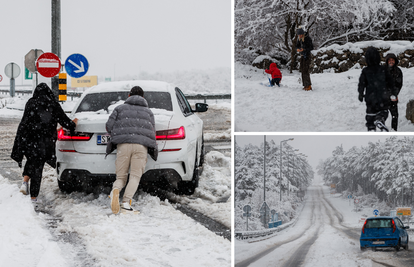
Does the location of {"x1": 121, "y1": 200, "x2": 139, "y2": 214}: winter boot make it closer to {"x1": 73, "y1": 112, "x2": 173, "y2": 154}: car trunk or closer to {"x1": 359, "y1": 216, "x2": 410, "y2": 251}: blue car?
{"x1": 73, "y1": 112, "x2": 173, "y2": 154}: car trunk

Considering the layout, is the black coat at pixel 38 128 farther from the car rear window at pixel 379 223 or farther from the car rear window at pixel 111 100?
the car rear window at pixel 379 223

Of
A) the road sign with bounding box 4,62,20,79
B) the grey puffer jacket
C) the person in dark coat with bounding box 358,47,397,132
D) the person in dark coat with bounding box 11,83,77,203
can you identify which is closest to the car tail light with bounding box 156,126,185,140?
the grey puffer jacket

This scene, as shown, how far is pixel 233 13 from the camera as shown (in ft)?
10.6

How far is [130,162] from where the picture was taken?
4.75 meters

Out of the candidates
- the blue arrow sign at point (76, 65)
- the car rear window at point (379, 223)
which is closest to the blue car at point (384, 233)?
the car rear window at point (379, 223)

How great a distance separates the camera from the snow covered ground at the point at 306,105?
305 centimetres

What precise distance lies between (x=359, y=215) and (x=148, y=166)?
245 centimetres

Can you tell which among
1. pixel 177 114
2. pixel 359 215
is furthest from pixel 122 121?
pixel 359 215

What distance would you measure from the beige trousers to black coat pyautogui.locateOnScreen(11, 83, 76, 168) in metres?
0.94

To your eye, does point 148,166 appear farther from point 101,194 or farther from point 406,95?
point 406,95

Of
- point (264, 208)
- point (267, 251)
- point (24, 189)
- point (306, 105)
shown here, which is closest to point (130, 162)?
point (24, 189)

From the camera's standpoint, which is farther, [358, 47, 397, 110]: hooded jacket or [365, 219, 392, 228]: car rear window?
[365, 219, 392, 228]: car rear window

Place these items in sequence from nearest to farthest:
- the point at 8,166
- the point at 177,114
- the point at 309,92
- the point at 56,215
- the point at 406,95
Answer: the point at 406,95, the point at 309,92, the point at 56,215, the point at 177,114, the point at 8,166

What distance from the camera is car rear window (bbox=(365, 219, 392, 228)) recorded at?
3.17m
